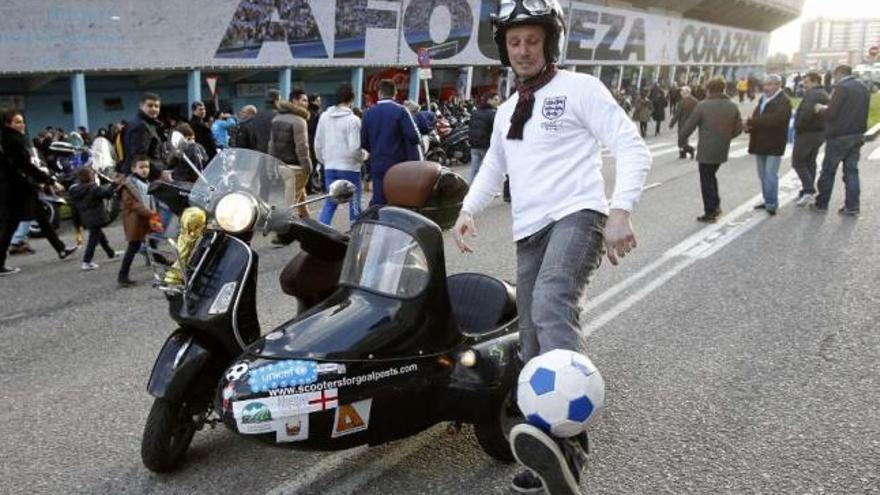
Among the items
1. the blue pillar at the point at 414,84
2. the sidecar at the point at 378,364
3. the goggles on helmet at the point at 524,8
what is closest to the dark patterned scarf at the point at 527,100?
the goggles on helmet at the point at 524,8

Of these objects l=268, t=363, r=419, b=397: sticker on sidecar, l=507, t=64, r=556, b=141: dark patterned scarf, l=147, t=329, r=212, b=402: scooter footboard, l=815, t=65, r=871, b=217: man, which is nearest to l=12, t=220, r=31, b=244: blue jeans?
l=147, t=329, r=212, b=402: scooter footboard

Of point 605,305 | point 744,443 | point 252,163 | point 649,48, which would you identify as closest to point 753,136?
point 605,305

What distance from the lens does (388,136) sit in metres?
7.59

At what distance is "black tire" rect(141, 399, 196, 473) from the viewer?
3014 millimetres

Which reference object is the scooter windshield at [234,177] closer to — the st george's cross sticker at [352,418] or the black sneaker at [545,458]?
the st george's cross sticker at [352,418]

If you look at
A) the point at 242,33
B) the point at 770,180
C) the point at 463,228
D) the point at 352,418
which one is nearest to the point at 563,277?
the point at 463,228

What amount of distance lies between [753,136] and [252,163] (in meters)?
7.37

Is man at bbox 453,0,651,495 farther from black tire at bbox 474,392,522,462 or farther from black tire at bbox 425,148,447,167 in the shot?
black tire at bbox 425,148,447,167

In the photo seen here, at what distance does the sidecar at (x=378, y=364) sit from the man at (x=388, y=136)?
15.2 feet

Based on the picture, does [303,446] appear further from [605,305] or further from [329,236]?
[605,305]

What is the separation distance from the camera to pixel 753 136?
9148mm

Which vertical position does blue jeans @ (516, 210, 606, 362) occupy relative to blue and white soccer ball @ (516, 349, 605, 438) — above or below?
above

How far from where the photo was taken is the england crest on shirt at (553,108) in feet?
9.08

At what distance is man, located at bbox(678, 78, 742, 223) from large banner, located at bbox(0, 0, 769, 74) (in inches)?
536
